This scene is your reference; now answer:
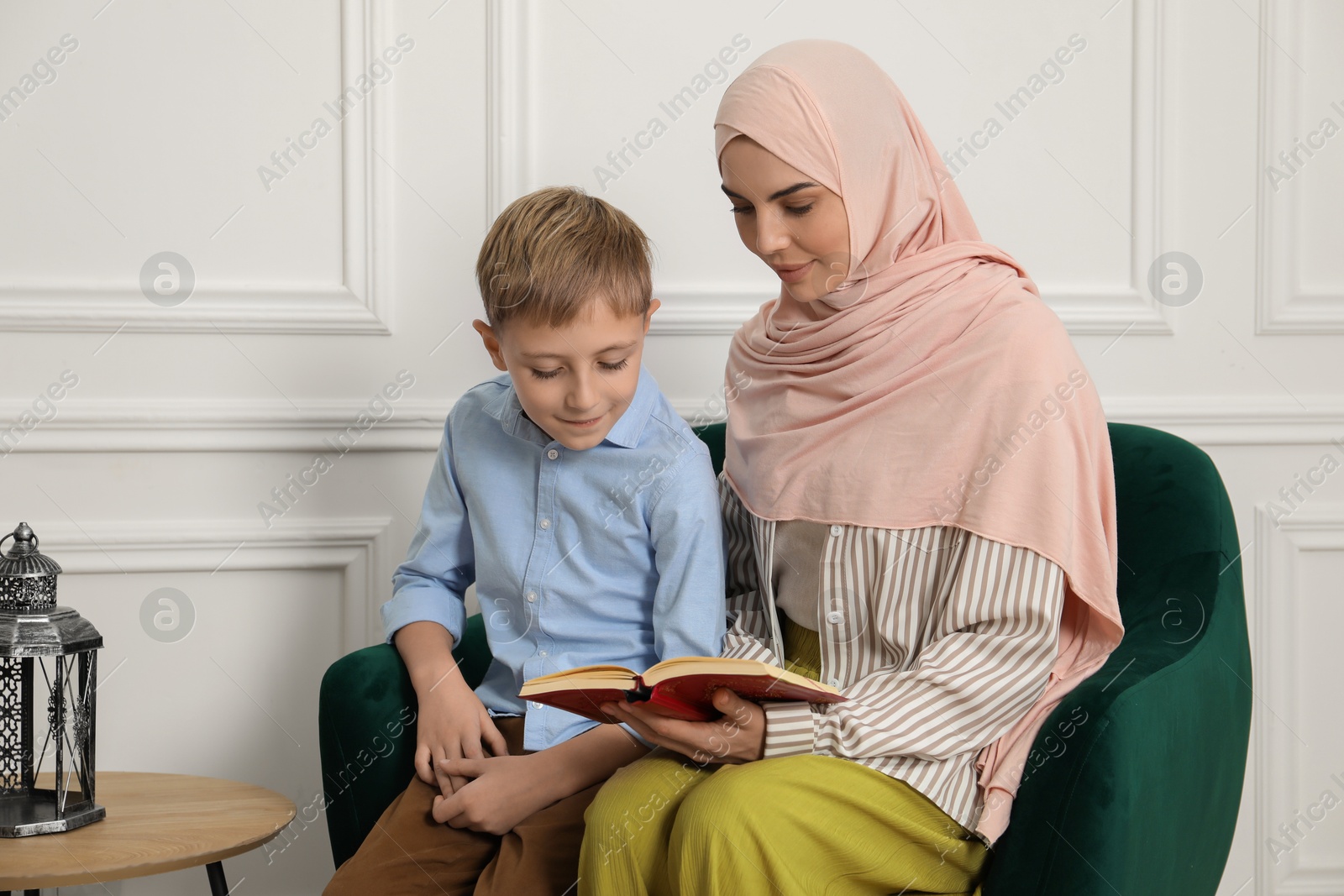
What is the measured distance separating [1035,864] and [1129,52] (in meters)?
1.79

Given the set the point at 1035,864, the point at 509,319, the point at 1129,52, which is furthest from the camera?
the point at 1129,52

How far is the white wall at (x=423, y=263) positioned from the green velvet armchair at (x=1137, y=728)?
62cm

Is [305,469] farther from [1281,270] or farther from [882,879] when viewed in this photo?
[1281,270]

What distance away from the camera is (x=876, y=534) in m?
1.45

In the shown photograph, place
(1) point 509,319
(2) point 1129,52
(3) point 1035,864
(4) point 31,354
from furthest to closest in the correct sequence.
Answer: (2) point 1129,52
(4) point 31,354
(1) point 509,319
(3) point 1035,864

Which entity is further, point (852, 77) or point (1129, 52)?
point (1129, 52)

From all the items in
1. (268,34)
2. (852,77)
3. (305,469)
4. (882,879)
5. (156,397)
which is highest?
(268,34)

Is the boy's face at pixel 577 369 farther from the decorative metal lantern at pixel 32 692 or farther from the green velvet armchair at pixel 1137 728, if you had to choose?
the decorative metal lantern at pixel 32 692

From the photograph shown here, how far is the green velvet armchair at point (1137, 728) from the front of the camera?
122cm

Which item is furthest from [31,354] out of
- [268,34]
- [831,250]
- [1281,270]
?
[1281,270]

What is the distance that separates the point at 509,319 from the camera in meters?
1.49

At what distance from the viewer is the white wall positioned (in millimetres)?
2070

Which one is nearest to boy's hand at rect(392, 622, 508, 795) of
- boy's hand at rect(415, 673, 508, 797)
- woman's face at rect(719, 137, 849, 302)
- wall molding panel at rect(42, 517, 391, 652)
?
boy's hand at rect(415, 673, 508, 797)

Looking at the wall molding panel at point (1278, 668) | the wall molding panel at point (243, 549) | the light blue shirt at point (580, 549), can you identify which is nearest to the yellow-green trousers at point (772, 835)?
the light blue shirt at point (580, 549)
